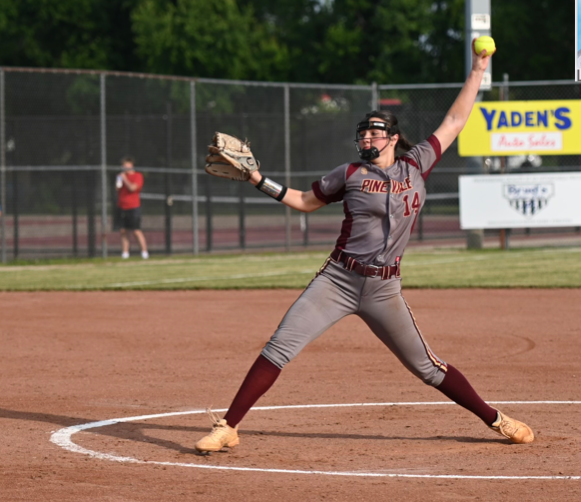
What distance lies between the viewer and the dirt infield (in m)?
4.96

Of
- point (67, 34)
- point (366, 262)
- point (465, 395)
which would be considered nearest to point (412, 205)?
point (366, 262)

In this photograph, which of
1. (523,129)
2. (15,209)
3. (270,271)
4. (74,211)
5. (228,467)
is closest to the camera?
(228,467)

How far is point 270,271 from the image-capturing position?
55.4ft

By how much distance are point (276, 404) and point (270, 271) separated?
975 centimetres

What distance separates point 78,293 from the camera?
14172 mm

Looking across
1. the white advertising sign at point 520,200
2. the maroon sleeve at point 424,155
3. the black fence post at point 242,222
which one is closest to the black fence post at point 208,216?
the black fence post at point 242,222

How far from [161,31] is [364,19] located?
9934 millimetres

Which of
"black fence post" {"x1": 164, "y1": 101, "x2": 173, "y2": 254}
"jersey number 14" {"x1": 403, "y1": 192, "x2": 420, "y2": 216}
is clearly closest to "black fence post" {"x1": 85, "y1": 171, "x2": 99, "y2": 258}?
"black fence post" {"x1": 164, "y1": 101, "x2": 173, "y2": 254}

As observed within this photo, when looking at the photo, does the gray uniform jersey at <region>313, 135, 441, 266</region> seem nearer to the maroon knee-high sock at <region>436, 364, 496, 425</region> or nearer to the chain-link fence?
the maroon knee-high sock at <region>436, 364, 496, 425</region>

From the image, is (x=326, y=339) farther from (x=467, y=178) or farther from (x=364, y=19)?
(x=364, y=19)

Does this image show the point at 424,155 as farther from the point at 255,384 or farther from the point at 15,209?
the point at 15,209

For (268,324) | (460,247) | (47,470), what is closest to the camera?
(47,470)

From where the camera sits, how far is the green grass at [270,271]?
14656 millimetres

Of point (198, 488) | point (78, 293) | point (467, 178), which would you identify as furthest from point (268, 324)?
point (467, 178)
